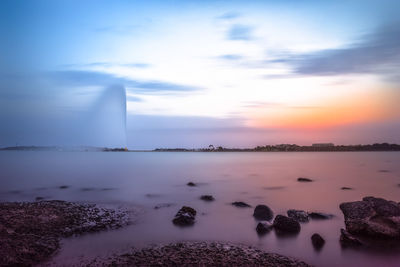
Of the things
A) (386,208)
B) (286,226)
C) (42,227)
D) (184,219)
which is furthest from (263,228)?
(42,227)

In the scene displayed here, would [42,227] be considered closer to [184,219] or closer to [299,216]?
[184,219]

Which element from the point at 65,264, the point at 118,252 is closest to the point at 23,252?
the point at 65,264

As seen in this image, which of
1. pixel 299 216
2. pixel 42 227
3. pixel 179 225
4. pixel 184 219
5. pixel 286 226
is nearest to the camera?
pixel 42 227

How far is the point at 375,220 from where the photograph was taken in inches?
621

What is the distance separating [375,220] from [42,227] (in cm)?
1812

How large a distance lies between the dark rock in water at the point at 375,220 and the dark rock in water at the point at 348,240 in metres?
0.59

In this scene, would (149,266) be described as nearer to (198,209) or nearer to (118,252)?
(118,252)

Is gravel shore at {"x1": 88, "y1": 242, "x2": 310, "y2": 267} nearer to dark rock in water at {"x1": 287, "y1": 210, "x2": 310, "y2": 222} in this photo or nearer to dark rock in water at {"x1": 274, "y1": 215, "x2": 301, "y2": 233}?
dark rock in water at {"x1": 274, "y1": 215, "x2": 301, "y2": 233}

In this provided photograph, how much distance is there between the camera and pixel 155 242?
15430mm

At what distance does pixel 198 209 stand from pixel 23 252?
15.1m

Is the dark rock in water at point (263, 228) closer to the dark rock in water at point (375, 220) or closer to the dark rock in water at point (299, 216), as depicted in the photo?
the dark rock in water at point (299, 216)

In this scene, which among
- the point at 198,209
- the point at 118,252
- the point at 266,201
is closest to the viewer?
the point at 118,252

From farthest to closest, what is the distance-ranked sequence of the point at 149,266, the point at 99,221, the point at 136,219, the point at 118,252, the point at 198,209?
1. the point at 198,209
2. the point at 136,219
3. the point at 99,221
4. the point at 118,252
5. the point at 149,266

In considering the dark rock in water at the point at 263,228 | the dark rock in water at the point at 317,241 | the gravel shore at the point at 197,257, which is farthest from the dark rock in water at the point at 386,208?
the gravel shore at the point at 197,257
